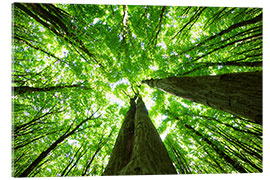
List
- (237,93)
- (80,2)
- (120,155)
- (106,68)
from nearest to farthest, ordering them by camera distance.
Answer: (237,93) → (120,155) → (80,2) → (106,68)

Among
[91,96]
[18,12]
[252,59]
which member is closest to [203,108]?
[252,59]

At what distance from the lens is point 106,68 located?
472 centimetres

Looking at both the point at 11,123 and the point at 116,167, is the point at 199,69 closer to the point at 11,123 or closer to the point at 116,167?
the point at 116,167

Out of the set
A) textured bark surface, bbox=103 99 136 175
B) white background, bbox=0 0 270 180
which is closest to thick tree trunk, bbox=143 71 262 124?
white background, bbox=0 0 270 180

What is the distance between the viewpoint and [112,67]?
491cm

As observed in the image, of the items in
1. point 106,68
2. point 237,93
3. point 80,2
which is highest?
point 80,2

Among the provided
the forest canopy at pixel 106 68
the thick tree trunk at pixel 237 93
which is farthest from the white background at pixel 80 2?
the thick tree trunk at pixel 237 93

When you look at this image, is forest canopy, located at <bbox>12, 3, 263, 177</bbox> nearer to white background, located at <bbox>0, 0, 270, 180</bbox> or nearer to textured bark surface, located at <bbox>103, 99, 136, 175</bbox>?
white background, located at <bbox>0, 0, 270, 180</bbox>

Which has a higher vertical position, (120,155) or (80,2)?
(80,2)

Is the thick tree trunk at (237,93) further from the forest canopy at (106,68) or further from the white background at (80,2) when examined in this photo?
the white background at (80,2)

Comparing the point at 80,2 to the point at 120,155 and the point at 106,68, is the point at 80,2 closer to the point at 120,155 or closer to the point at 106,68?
the point at 106,68

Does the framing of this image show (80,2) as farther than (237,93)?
Yes

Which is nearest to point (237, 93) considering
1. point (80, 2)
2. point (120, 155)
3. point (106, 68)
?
point (120, 155)

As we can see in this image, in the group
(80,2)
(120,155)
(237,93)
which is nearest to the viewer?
(237,93)
